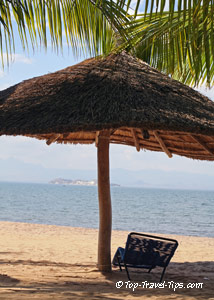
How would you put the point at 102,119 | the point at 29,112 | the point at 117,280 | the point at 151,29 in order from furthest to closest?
1. the point at 151,29
2. the point at 117,280
3. the point at 29,112
4. the point at 102,119

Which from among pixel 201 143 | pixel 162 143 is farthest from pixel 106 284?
pixel 162 143

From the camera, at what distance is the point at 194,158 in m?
6.73

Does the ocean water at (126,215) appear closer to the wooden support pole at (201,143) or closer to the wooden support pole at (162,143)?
the wooden support pole at (162,143)

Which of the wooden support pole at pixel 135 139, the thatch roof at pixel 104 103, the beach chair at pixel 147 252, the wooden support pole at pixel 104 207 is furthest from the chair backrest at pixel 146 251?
the wooden support pole at pixel 135 139

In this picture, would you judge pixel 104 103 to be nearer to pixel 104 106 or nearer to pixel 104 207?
pixel 104 106

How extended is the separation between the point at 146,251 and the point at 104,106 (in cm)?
167

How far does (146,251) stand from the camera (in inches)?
185

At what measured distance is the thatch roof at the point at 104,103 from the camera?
13.6 feet

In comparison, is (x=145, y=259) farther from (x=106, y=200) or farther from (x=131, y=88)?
(x=131, y=88)

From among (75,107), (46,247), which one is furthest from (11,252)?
(75,107)

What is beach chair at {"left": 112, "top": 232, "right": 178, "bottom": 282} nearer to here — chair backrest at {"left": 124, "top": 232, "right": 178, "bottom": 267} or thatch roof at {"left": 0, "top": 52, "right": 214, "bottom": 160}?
chair backrest at {"left": 124, "top": 232, "right": 178, "bottom": 267}

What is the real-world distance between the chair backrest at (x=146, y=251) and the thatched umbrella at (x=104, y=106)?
2.11ft

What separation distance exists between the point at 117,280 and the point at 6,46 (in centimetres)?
307

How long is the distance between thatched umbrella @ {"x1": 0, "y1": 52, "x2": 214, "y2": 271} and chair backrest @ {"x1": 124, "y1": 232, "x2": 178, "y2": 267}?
2.11 ft
